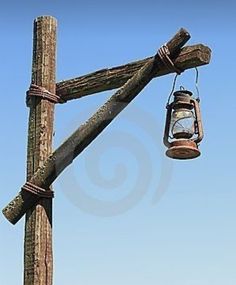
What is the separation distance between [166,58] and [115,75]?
45 centimetres

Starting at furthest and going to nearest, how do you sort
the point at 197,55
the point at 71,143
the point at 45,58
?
the point at 45,58 < the point at 71,143 < the point at 197,55

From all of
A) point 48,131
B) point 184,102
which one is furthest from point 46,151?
point 184,102

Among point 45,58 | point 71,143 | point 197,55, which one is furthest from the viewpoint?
point 45,58

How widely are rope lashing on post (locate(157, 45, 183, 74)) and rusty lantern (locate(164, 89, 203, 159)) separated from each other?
20cm

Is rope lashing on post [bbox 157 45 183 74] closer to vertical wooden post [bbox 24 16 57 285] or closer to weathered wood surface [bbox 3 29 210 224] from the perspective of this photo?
weathered wood surface [bbox 3 29 210 224]

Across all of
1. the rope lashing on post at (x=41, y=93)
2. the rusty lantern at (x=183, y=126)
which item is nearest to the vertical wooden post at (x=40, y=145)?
the rope lashing on post at (x=41, y=93)

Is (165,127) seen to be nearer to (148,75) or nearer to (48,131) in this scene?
(148,75)

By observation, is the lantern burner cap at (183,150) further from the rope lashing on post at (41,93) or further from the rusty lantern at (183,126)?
the rope lashing on post at (41,93)

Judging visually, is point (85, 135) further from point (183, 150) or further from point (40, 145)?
point (183, 150)

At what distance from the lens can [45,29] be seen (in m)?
5.04

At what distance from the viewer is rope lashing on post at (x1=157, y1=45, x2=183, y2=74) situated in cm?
446

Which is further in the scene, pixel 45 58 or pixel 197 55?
pixel 45 58

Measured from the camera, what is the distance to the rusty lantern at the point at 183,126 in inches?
177

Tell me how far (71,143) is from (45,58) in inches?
25.7
